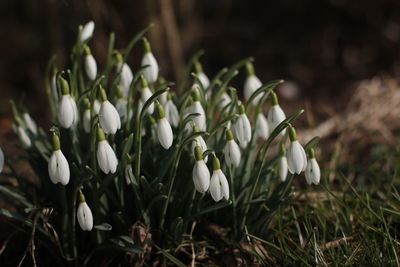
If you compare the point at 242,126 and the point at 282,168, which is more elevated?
the point at 242,126

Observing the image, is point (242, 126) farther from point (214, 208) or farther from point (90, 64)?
point (90, 64)

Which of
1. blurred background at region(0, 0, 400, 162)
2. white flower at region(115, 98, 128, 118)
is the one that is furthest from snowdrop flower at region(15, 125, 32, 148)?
blurred background at region(0, 0, 400, 162)

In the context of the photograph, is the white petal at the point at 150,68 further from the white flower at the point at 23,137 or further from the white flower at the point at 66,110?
the white flower at the point at 23,137

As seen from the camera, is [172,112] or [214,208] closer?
[214,208]

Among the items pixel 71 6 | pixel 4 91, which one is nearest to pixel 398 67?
pixel 71 6

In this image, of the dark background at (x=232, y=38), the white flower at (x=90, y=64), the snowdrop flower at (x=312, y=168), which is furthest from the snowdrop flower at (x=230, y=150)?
the dark background at (x=232, y=38)

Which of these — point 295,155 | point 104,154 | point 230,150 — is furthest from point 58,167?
point 295,155

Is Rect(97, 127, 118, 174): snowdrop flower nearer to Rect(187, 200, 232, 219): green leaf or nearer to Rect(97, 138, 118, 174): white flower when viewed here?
Rect(97, 138, 118, 174): white flower

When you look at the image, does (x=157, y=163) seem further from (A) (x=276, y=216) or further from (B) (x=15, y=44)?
(B) (x=15, y=44)
